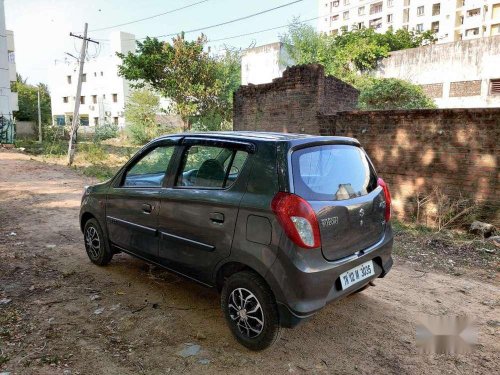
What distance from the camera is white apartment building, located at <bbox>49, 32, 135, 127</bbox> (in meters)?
40.5

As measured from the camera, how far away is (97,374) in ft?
7.86

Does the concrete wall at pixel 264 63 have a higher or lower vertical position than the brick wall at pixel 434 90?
higher

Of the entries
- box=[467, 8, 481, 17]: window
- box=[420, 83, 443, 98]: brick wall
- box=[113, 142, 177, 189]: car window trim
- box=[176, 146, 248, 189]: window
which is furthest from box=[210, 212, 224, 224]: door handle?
box=[467, 8, 481, 17]: window

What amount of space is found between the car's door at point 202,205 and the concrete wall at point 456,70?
21346 mm

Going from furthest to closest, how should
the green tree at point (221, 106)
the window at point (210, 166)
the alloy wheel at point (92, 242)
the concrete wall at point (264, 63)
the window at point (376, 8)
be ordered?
the window at point (376, 8) → the concrete wall at point (264, 63) → the green tree at point (221, 106) → the alloy wheel at point (92, 242) → the window at point (210, 166)

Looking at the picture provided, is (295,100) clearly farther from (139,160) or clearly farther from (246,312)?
(246,312)

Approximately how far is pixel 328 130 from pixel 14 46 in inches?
1274

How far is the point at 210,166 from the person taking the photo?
3021mm

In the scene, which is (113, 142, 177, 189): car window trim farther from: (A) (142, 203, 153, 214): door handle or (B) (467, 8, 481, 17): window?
(B) (467, 8, 481, 17): window

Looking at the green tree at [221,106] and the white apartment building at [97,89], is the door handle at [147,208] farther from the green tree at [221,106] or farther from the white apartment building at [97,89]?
the white apartment building at [97,89]

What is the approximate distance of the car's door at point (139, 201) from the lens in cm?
Result: 333

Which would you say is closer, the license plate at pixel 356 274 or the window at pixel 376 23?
the license plate at pixel 356 274

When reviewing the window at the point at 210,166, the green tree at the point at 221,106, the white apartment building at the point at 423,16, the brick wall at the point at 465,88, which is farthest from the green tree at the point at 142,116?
the white apartment building at the point at 423,16

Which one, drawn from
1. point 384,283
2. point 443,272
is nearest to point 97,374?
point 384,283
